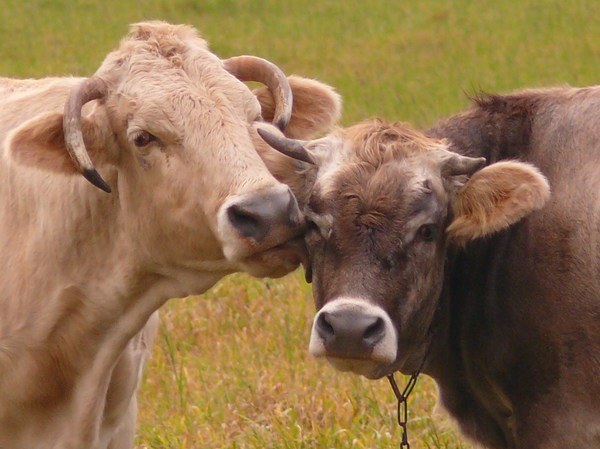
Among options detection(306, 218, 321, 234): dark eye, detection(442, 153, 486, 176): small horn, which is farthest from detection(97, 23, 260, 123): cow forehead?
detection(442, 153, 486, 176): small horn

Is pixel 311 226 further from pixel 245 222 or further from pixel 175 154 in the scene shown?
pixel 175 154

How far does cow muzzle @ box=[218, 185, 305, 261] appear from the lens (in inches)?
190

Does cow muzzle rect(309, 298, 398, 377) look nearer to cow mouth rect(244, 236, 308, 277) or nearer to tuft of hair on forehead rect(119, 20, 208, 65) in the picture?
cow mouth rect(244, 236, 308, 277)

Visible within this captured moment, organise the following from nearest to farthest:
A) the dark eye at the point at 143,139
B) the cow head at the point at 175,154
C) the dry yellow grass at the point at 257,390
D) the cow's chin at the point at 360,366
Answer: the cow's chin at the point at 360,366 < the cow head at the point at 175,154 < the dark eye at the point at 143,139 < the dry yellow grass at the point at 257,390

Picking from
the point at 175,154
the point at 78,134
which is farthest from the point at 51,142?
the point at 175,154

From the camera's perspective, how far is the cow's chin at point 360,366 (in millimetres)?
4809

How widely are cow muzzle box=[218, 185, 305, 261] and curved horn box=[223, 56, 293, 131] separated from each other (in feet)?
2.47

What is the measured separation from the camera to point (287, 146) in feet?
16.8

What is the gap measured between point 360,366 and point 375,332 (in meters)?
0.21

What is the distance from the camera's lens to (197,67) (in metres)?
5.38

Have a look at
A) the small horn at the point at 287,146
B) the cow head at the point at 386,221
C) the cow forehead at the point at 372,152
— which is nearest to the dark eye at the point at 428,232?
the cow head at the point at 386,221

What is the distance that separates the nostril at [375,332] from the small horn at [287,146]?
31.4 inches

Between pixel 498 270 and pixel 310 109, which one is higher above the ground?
pixel 310 109

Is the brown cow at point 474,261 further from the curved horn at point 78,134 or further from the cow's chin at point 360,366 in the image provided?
the curved horn at point 78,134
